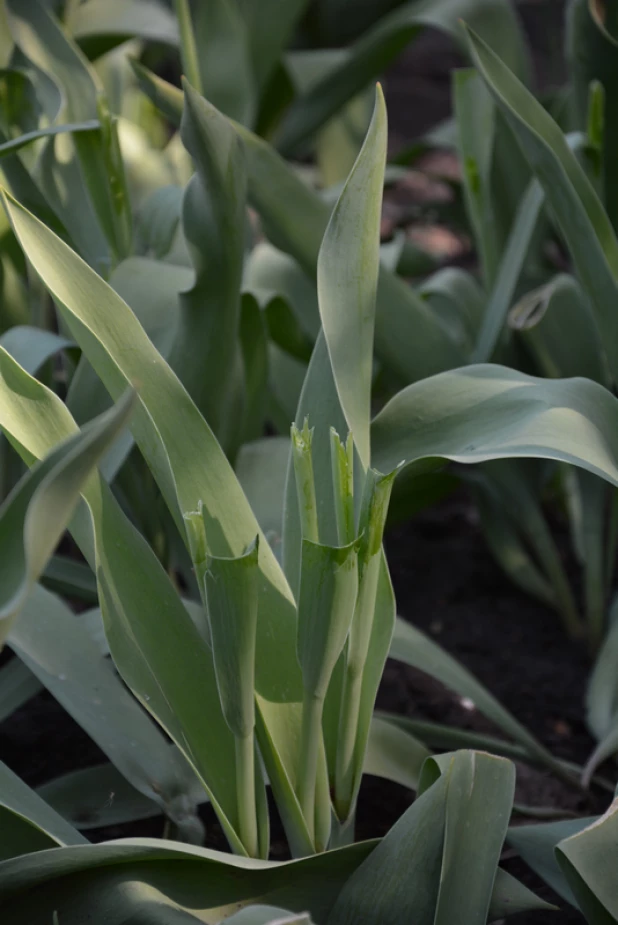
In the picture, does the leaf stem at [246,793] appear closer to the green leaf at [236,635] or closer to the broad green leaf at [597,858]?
the green leaf at [236,635]

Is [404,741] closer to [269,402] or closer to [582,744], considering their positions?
[582,744]

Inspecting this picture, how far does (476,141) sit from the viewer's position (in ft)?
3.55

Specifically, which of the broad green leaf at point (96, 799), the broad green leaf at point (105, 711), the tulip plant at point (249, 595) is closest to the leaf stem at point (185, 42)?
the tulip plant at point (249, 595)

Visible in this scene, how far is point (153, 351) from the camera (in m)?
0.62

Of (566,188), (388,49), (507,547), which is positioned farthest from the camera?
(388,49)

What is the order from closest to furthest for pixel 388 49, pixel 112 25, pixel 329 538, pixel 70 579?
1. pixel 329 538
2. pixel 70 579
3. pixel 112 25
4. pixel 388 49

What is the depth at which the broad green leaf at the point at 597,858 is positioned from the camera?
54 centimetres

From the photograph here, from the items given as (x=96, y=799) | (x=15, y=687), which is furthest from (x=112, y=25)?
(x=96, y=799)

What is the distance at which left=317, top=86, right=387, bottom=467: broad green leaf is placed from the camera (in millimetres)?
589

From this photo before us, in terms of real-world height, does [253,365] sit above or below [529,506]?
above

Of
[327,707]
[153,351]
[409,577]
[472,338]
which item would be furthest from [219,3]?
[327,707]

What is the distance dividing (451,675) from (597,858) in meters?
0.28

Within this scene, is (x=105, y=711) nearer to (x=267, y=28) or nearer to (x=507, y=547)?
(x=507, y=547)

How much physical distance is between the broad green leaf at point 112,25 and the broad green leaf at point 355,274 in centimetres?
99
